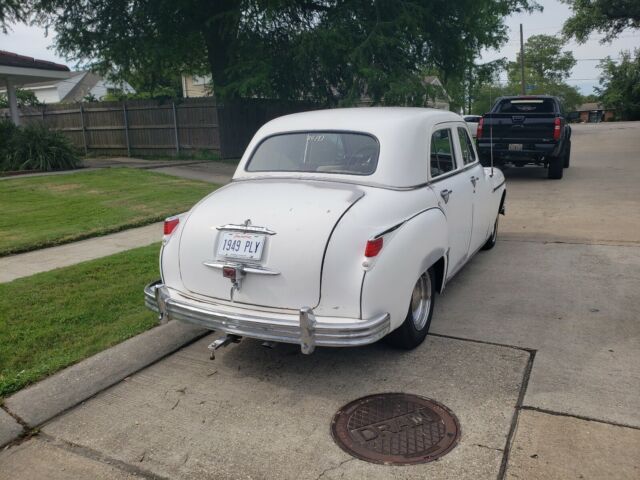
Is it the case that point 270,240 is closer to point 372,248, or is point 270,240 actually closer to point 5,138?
point 372,248

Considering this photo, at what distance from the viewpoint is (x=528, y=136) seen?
41.3 feet

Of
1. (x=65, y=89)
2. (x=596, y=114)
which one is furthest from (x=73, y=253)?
(x=596, y=114)

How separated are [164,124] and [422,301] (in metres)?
16.1

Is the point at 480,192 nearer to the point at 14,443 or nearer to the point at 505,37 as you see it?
the point at 14,443

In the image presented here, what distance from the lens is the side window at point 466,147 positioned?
18.3 feet

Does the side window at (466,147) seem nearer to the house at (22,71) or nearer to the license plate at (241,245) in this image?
the license plate at (241,245)

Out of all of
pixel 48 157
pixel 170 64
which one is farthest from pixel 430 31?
pixel 48 157

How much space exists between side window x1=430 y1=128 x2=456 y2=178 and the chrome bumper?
5.75 ft

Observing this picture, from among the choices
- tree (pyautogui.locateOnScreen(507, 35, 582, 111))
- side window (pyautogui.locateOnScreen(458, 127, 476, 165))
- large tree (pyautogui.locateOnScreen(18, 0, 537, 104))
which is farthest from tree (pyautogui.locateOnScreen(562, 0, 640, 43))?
tree (pyautogui.locateOnScreen(507, 35, 582, 111))

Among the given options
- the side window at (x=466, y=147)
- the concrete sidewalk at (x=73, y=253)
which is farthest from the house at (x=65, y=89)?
the side window at (x=466, y=147)

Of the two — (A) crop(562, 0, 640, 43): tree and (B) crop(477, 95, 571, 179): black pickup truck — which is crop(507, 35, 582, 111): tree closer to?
(A) crop(562, 0, 640, 43): tree

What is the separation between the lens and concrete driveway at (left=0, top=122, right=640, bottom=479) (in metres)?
2.91

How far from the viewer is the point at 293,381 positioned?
150 inches

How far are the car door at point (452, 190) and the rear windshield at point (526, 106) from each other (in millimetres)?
9312
